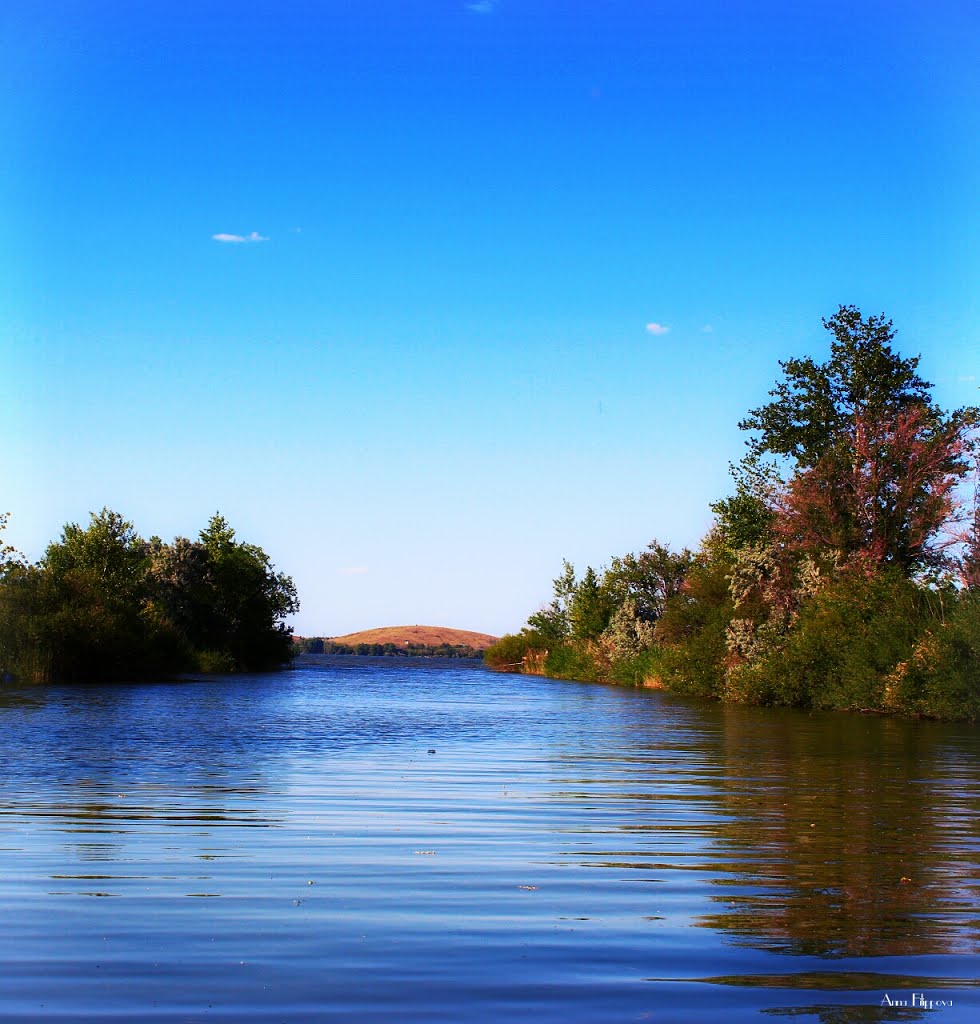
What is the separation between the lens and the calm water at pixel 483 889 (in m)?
5.57

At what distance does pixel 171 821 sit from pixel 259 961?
5990 mm

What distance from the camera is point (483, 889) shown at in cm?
819

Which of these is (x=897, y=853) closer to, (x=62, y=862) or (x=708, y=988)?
(x=708, y=988)

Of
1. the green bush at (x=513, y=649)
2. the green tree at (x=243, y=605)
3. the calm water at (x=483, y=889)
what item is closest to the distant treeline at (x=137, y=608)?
the green tree at (x=243, y=605)

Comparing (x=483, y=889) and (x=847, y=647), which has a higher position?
(x=847, y=647)

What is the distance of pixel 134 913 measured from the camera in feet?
23.7

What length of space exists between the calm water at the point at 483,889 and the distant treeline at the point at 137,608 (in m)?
35.8

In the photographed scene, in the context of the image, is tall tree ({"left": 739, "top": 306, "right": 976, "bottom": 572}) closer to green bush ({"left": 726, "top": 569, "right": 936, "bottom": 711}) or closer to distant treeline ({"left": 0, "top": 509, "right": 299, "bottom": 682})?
green bush ({"left": 726, "top": 569, "right": 936, "bottom": 711})

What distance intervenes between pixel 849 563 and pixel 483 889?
36.6m

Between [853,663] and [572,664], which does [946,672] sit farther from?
[572,664]

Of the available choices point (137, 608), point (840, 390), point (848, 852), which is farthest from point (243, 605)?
point (848, 852)

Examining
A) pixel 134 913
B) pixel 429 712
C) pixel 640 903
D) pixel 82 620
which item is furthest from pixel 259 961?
pixel 82 620

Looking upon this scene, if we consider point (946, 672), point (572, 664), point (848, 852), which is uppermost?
point (946, 672)

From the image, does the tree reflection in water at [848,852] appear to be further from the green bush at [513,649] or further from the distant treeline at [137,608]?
the green bush at [513,649]
